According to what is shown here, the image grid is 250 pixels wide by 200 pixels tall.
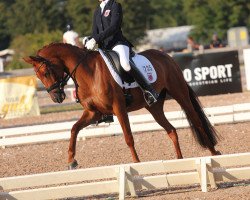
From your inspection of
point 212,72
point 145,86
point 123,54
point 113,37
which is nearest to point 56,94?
point 123,54

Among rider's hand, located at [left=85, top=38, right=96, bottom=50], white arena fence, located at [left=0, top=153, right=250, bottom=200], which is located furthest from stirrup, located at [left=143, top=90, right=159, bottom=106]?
white arena fence, located at [left=0, top=153, right=250, bottom=200]

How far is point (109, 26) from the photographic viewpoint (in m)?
12.4

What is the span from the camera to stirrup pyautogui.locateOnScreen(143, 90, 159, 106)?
1251 centimetres

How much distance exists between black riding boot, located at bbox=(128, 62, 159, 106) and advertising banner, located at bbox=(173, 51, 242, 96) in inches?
497

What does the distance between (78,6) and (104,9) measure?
50430mm

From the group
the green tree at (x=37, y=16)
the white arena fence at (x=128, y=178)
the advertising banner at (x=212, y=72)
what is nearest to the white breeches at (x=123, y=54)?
the white arena fence at (x=128, y=178)

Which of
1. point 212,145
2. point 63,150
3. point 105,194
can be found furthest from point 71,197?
point 63,150

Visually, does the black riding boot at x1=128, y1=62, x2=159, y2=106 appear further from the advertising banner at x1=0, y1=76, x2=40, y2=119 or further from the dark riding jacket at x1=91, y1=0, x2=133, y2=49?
the advertising banner at x1=0, y1=76, x2=40, y2=119

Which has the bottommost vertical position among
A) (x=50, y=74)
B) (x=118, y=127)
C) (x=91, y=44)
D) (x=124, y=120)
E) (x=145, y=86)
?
(x=118, y=127)

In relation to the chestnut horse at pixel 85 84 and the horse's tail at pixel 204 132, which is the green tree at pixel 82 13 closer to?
the horse's tail at pixel 204 132

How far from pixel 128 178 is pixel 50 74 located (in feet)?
6.80

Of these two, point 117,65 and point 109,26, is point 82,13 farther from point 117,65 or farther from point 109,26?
point 117,65

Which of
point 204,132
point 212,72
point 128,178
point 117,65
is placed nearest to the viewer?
point 128,178

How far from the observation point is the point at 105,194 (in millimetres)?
11617
